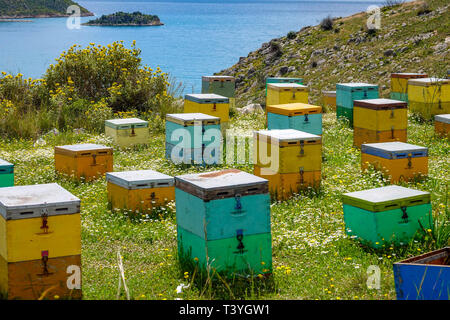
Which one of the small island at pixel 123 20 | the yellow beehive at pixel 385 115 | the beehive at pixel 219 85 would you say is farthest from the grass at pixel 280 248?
the small island at pixel 123 20

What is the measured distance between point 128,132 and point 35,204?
6740mm

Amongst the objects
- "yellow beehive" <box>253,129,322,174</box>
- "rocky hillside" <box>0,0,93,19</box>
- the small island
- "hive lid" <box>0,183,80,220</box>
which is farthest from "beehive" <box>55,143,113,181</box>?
the small island

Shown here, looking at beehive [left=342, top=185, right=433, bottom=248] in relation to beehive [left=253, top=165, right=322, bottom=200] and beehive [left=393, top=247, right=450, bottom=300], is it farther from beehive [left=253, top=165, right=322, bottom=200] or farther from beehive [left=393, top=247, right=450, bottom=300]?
beehive [left=253, top=165, right=322, bottom=200]

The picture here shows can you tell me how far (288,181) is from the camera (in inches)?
318

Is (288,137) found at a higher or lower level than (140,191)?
higher

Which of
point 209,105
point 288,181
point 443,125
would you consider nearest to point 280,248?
point 288,181

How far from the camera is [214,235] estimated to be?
5125mm

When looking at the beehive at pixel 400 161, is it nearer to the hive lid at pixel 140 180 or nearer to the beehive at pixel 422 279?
the hive lid at pixel 140 180

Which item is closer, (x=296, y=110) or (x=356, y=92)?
(x=296, y=110)

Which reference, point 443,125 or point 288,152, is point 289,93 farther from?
point 288,152

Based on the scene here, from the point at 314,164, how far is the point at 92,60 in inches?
349

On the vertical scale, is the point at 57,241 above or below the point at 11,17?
below

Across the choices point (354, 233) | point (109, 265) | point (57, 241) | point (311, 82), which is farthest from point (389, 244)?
point (311, 82)
